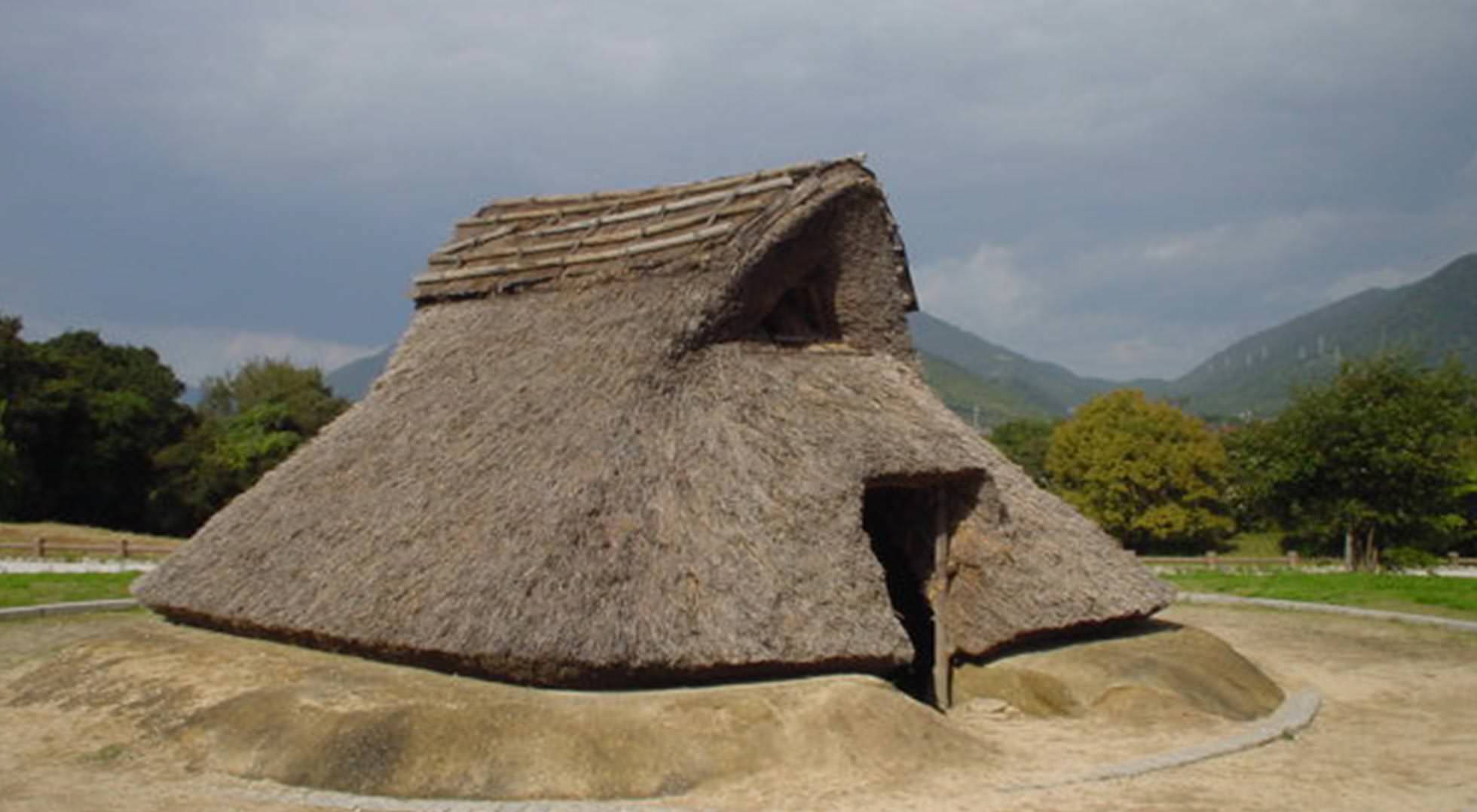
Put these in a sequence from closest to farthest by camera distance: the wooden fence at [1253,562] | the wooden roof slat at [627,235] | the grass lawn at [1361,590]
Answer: the wooden roof slat at [627,235] → the grass lawn at [1361,590] → the wooden fence at [1253,562]

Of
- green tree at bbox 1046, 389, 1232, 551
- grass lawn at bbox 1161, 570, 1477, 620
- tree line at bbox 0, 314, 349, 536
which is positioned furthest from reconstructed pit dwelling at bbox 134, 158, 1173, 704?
green tree at bbox 1046, 389, 1232, 551

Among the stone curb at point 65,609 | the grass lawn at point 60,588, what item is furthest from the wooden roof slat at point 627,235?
the grass lawn at point 60,588

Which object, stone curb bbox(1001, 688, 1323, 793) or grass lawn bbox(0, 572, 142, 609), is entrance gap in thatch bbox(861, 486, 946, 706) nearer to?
stone curb bbox(1001, 688, 1323, 793)

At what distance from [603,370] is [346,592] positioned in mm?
3565

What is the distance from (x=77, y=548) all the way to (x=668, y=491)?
2537 centimetres

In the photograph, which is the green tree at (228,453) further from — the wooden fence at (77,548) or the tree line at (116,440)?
the wooden fence at (77,548)

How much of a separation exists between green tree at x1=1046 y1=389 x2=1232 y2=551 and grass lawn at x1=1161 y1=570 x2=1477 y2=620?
2331cm

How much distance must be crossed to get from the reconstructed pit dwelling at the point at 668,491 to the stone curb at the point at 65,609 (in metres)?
6.12

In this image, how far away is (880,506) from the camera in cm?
1342

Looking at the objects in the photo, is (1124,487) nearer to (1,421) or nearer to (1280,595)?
(1280,595)

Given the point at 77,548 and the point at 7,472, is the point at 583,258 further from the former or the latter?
the point at 7,472

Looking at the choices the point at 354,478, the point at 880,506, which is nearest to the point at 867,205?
the point at 880,506

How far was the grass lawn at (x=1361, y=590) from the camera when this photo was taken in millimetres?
18656

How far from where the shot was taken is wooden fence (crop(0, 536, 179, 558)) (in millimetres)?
28031
